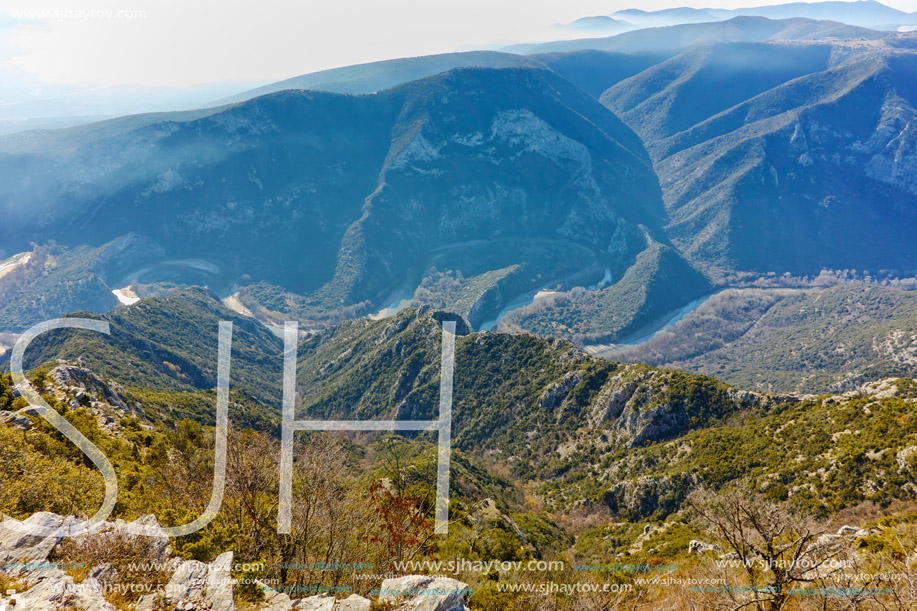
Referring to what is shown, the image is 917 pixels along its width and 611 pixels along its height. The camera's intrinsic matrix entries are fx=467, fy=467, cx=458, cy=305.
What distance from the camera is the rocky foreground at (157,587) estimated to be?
17.1 metres

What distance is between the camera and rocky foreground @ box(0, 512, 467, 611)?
17.1 metres

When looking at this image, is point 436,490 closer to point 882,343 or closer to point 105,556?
point 105,556

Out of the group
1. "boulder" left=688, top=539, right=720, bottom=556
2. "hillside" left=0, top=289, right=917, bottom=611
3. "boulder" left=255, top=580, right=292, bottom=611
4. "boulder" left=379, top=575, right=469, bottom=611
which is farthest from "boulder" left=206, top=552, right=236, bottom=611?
"boulder" left=688, top=539, right=720, bottom=556

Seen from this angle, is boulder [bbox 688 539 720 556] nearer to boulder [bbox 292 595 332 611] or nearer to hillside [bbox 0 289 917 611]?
hillside [bbox 0 289 917 611]

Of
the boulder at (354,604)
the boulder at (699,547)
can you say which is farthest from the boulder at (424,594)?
the boulder at (699,547)

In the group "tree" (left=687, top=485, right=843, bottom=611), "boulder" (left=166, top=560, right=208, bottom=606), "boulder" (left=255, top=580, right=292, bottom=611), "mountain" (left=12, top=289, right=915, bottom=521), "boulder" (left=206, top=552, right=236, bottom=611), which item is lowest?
"mountain" (left=12, top=289, right=915, bottom=521)

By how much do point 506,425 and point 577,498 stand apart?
28.7 m

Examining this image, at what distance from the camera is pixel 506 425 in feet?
315

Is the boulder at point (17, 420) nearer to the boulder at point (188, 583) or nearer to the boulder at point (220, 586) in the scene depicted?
the boulder at point (188, 583)

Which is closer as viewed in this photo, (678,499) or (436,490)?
(436,490)

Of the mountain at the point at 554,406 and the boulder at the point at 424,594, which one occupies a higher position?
the boulder at the point at 424,594

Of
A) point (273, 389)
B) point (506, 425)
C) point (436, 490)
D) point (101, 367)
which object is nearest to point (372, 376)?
point (273, 389)

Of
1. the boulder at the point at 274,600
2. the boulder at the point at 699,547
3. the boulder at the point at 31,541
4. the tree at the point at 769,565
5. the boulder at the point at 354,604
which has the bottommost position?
the boulder at the point at 699,547

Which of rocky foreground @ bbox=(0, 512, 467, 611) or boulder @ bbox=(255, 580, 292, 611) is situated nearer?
rocky foreground @ bbox=(0, 512, 467, 611)
